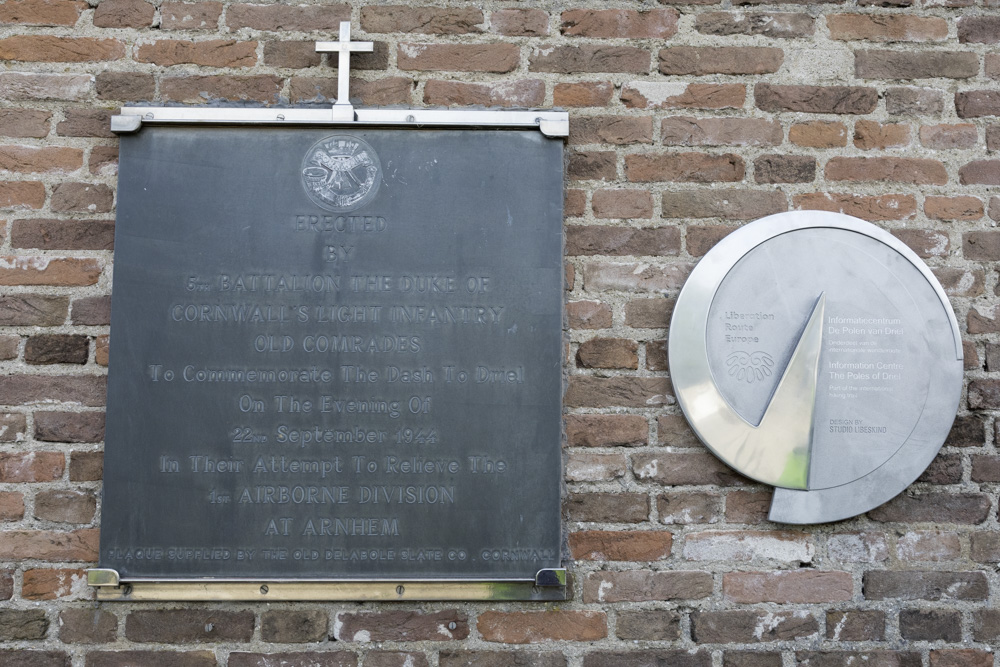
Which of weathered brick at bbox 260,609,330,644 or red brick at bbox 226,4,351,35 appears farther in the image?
red brick at bbox 226,4,351,35

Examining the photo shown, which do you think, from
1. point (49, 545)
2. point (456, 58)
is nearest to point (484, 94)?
point (456, 58)

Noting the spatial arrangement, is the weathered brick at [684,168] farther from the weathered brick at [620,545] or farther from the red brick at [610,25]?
the weathered brick at [620,545]

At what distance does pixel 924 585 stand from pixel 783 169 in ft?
3.25

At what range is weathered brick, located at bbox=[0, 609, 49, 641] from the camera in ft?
5.44

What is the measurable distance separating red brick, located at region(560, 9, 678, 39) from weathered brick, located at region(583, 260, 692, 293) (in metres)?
0.55

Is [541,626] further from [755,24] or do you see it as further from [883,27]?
[883,27]

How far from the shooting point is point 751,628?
1680 millimetres

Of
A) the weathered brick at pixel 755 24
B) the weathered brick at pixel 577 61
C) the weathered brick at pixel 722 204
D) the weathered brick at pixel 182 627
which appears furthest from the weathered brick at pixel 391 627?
the weathered brick at pixel 755 24

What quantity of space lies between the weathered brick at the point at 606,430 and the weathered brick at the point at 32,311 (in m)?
1.17

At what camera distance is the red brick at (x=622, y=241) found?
1.76 m

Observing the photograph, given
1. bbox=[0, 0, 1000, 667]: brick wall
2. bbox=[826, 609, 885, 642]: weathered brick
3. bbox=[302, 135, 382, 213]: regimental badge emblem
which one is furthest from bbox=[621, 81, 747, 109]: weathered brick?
bbox=[826, 609, 885, 642]: weathered brick

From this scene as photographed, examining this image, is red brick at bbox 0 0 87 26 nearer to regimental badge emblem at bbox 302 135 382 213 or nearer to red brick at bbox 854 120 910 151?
regimental badge emblem at bbox 302 135 382 213

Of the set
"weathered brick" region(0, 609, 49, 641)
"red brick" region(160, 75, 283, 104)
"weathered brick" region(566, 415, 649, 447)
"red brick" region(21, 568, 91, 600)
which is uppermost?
"red brick" region(160, 75, 283, 104)

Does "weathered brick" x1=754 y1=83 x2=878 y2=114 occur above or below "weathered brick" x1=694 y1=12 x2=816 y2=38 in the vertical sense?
below
